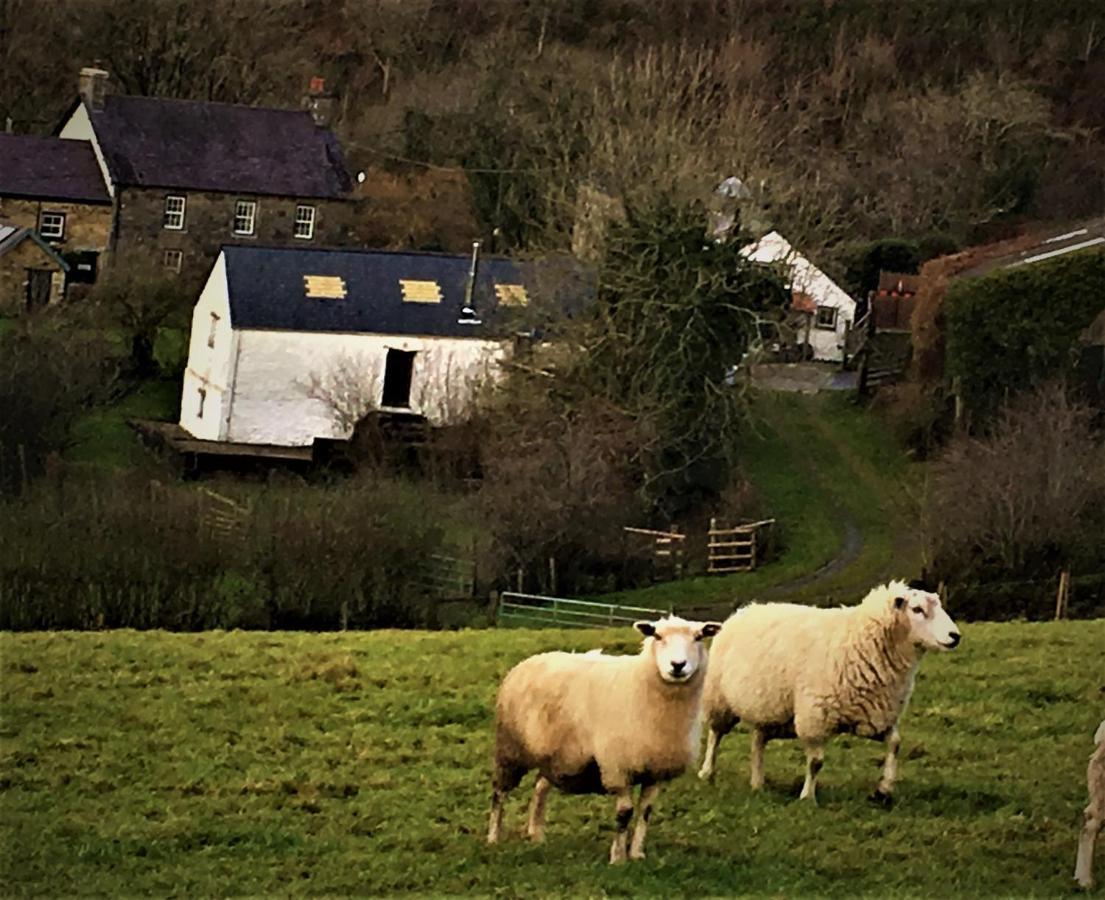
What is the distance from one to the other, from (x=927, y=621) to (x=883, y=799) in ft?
2.53

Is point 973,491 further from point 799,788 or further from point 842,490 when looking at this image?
point 799,788

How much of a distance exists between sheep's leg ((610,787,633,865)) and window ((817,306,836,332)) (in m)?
16.4

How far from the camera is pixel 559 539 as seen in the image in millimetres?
15531

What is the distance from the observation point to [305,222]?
80.3 ft

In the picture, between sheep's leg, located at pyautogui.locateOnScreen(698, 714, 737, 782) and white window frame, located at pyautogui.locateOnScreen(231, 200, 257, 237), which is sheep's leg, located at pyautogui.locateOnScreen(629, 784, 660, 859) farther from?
white window frame, located at pyautogui.locateOnScreen(231, 200, 257, 237)

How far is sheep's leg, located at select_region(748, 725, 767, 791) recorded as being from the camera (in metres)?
7.76

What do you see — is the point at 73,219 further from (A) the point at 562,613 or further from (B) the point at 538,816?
(B) the point at 538,816

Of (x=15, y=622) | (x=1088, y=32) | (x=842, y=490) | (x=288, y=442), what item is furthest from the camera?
(x=288, y=442)

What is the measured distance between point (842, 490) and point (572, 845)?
1098cm

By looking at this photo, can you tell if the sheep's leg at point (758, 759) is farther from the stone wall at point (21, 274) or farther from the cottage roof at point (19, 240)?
the cottage roof at point (19, 240)

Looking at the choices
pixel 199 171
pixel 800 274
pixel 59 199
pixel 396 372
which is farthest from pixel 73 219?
pixel 800 274

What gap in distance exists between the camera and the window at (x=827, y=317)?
22719mm

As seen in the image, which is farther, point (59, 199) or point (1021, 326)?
point (59, 199)

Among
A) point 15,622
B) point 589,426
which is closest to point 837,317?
point 589,426
